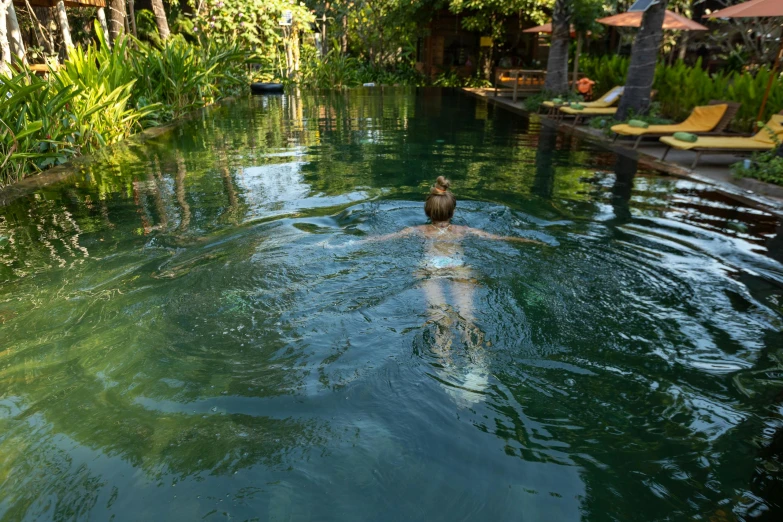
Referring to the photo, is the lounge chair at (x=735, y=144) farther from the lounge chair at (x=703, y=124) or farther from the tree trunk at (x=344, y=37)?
the tree trunk at (x=344, y=37)

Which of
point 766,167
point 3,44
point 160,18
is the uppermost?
point 160,18

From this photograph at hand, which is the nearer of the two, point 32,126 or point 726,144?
point 32,126

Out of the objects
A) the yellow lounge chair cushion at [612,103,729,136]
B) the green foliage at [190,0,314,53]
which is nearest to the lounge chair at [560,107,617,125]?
the yellow lounge chair cushion at [612,103,729,136]

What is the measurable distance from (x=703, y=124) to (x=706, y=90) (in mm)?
2413

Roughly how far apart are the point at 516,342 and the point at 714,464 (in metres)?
1.43

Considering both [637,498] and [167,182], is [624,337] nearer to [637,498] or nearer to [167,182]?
[637,498]

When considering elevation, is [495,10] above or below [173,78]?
above

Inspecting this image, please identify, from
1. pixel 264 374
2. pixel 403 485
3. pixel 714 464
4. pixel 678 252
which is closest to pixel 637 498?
pixel 714 464

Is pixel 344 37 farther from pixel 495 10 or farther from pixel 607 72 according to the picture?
pixel 607 72

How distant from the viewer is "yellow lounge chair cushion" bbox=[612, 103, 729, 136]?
1039cm

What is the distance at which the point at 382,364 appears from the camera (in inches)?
147

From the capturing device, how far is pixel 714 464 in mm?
2879

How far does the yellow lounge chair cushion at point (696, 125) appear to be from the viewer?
409 inches

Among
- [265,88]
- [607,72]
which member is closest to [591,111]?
[607,72]
